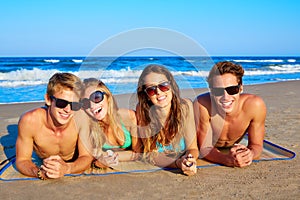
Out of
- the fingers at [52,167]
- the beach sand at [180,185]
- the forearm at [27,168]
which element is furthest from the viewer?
the forearm at [27,168]

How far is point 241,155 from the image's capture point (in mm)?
3465

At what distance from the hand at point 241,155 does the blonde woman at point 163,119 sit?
1.39 ft

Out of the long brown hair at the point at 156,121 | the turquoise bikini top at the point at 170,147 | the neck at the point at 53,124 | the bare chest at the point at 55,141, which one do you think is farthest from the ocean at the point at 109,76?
the turquoise bikini top at the point at 170,147

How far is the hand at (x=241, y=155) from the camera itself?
136 inches

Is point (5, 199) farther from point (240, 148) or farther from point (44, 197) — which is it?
point (240, 148)

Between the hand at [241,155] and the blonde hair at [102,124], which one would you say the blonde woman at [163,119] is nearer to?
the blonde hair at [102,124]

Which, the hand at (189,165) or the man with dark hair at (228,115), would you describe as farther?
the man with dark hair at (228,115)

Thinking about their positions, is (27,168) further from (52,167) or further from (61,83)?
(61,83)

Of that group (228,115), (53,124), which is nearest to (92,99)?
(53,124)

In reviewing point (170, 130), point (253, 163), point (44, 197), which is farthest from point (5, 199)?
point (253, 163)

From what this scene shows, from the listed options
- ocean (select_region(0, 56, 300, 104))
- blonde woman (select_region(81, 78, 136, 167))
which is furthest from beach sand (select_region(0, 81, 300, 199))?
ocean (select_region(0, 56, 300, 104))

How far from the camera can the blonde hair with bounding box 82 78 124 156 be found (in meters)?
3.61

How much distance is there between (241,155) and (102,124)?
1.63 metres

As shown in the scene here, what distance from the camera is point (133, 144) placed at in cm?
388
